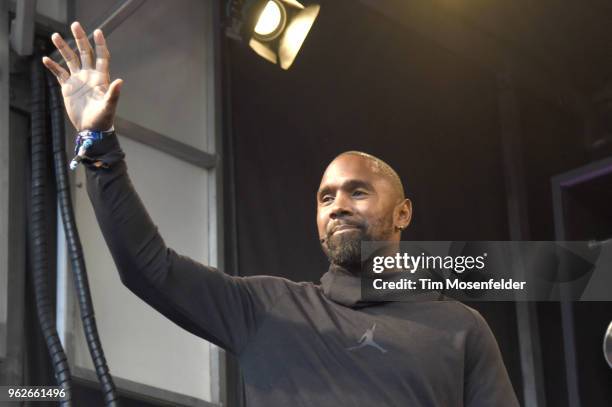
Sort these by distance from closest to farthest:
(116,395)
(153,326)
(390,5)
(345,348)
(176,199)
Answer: (345,348) < (116,395) < (153,326) < (176,199) < (390,5)

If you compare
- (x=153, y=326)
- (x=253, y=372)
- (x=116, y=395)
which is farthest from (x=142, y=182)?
(x=253, y=372)

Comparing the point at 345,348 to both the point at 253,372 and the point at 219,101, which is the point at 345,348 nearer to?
the point at 253,372

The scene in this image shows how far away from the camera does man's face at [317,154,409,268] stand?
6.79ft

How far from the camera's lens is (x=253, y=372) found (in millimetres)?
1916

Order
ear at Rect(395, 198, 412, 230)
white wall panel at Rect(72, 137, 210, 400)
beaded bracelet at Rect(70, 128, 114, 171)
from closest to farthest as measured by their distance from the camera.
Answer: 1. beaded bracelet at Rect(70, 128, 114, 171)
2. ear at Rect(395, 198, 412, 230)
3. white wall panel at Rect(72, 137, 210, 400)

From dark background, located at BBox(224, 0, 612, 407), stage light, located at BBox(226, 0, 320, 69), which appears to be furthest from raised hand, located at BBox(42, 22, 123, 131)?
dark background, located at BBox(224, 0, 612, 407)

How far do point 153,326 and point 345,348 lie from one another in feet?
5.75

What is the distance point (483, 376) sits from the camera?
200cm

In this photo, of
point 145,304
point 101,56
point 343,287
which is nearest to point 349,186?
point 343,287

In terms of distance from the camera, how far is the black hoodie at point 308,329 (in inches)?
71.5
